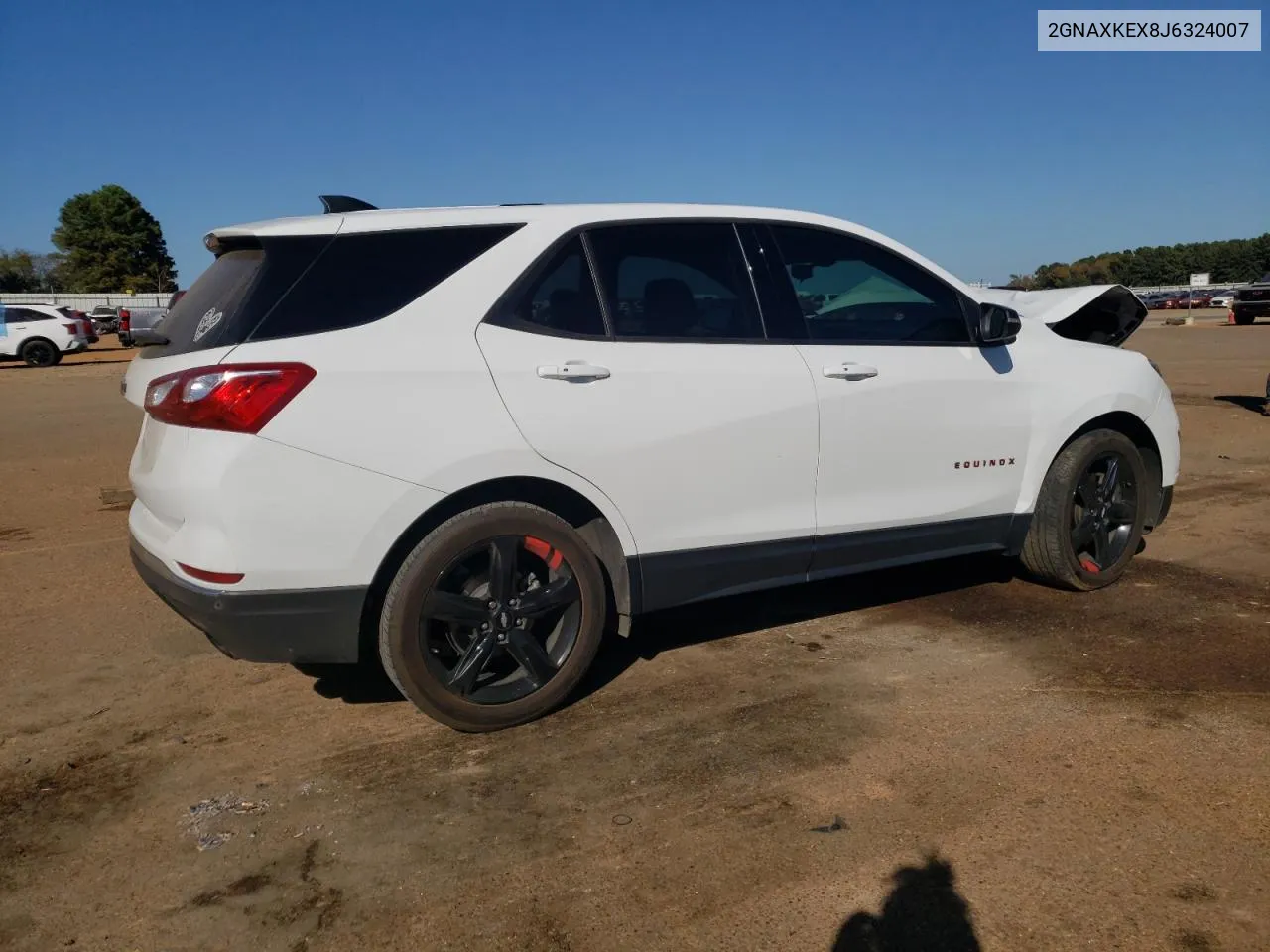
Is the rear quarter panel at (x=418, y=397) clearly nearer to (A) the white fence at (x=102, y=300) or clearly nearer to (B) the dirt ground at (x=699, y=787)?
(B) the dirt ground at (x=699, y=787)

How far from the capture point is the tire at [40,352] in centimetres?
2634

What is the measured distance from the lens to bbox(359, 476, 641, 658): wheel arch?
336cm

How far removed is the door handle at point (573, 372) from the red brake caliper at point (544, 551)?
558 millimetres

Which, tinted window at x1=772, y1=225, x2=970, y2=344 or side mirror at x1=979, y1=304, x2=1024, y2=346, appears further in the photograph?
side mirror at x1=979, y1=304, x2=1024, y2=346

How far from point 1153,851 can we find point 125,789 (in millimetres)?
3014

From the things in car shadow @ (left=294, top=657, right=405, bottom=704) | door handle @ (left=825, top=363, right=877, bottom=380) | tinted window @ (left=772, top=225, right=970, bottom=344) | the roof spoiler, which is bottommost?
car shadow @ (left=294, top=657, right=405, bottom=704)

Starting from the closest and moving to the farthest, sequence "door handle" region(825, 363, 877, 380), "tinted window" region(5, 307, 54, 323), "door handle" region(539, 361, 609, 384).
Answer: "door handle" region(539, 361, 609, 384) → "door handle" region(825, 363, 877, 380) → "tinted window" region(5, 307, 54, 323)

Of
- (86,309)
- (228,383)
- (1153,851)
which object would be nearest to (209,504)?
(228,383)

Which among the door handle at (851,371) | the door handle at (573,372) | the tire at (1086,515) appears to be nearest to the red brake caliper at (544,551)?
the door handle at (573,372)

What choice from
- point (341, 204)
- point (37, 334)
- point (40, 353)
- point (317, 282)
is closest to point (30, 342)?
point (37, 334)

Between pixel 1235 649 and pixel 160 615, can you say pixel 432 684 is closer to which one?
pixel 160 615

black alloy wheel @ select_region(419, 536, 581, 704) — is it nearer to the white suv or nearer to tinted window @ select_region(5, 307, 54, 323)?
the white suv

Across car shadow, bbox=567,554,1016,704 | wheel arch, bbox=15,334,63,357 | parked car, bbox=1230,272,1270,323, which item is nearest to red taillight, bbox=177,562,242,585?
car shadow, bbox=567,554,1016,704

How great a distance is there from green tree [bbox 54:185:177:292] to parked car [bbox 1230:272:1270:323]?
87231 millimetres
